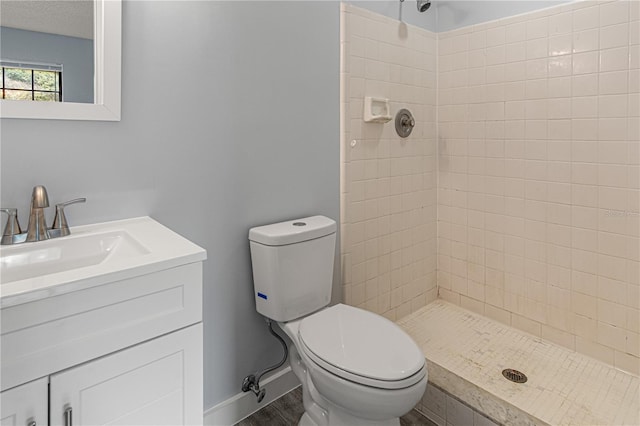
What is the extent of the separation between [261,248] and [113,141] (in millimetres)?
625

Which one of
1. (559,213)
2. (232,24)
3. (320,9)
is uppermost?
(320,9)

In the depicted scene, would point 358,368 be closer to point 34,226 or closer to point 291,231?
point 291,231

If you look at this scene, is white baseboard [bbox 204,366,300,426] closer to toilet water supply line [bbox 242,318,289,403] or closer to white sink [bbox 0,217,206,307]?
toilet water supply line [bbox 242,318,289,403]

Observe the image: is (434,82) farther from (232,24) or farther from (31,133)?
(31,133)

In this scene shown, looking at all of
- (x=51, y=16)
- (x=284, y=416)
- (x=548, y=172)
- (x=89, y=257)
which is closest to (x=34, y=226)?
(x=89, y=257)

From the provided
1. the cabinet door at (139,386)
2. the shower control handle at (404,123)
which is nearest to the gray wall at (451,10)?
the shower control handle at (404,123)

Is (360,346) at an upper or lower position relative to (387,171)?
lower

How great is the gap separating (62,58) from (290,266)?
999mm

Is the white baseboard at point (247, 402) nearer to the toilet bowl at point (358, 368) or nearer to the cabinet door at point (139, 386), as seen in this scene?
the toilet bowl at point (358, 368)

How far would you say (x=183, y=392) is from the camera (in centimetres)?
96

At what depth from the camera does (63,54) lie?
3.82 ft

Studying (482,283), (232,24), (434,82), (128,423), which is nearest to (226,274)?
(128,423)

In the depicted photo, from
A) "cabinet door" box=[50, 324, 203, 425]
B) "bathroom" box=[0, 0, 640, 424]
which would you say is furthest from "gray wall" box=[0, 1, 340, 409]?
"cabinet door" box=[50, 324, 203, 425]

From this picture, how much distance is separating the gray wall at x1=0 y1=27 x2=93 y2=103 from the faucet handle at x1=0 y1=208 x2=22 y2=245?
35cm
